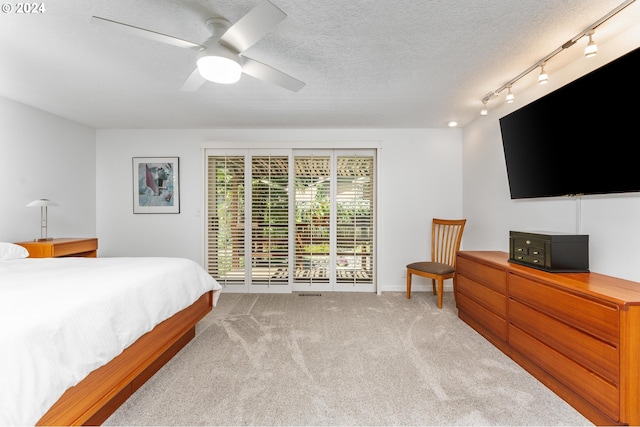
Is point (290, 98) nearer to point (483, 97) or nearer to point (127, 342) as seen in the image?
point (483, 97)

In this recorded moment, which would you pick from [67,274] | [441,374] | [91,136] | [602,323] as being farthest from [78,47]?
[602,323]

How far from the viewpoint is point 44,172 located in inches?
137

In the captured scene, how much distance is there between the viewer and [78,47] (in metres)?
2.08

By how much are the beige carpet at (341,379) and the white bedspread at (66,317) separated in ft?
1.61

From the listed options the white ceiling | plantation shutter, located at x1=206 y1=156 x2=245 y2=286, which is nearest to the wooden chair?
the white ceiling

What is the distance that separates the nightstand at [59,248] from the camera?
3.03 meters

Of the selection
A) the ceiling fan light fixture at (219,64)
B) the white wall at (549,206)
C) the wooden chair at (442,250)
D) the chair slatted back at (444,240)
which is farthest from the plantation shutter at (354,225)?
the ceiling fan light fixture at (219,64)

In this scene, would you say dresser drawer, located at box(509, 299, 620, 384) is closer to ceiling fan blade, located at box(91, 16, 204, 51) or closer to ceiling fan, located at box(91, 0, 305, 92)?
ceiling fan, located at box(91, 0, 305, 92)

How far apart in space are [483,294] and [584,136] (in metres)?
1.49

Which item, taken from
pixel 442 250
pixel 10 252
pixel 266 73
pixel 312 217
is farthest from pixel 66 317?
pixel 442 250

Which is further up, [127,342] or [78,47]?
[78,47]

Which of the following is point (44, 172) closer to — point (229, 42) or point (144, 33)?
point (144, 33)

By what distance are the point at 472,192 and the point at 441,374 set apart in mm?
2683
